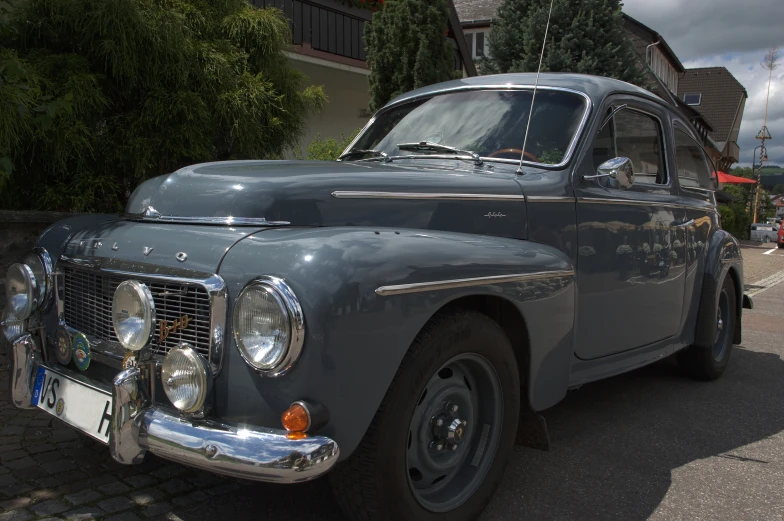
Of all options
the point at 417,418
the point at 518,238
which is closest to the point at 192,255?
the point at 417,418

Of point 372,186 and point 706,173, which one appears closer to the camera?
point 372,186

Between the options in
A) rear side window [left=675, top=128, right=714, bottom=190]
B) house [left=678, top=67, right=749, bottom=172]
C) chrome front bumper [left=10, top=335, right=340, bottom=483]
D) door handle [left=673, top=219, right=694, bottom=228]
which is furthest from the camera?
house [left=678, top=67, right=749, bottom=172]

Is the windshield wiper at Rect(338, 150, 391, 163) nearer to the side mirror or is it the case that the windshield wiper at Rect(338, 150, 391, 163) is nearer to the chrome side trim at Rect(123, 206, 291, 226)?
the side mirror

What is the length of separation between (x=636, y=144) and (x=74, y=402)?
10.3 ft

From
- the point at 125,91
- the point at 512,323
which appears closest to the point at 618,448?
the point at 512,323

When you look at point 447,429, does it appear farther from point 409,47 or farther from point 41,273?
point 409,47

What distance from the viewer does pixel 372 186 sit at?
2.65 metres

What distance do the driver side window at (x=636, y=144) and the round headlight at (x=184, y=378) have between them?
226 cm

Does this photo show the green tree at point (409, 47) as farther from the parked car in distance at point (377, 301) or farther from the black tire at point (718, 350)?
the parked car in distance at point (377, 301)

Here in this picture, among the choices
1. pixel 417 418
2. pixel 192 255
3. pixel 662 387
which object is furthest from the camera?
pixel 662 387

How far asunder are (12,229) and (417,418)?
3.70m

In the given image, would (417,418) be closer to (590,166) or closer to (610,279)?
(610,279)

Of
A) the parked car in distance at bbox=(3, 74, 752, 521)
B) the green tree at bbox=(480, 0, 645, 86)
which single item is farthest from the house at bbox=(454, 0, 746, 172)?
the parked car in distance at bbox=(3, 74, 752, 521)

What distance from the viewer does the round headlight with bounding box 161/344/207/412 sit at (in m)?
2.06
